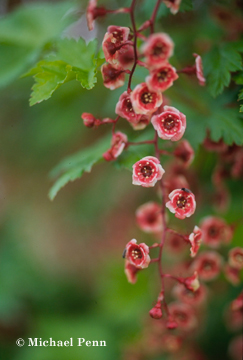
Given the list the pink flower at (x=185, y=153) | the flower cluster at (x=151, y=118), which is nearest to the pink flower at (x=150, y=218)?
the flower cluster at (x=151, y=118)

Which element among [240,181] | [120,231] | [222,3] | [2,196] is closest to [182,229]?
[240,181]

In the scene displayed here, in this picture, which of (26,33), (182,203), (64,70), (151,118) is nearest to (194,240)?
(182,203)

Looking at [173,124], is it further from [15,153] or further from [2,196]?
[2,196]

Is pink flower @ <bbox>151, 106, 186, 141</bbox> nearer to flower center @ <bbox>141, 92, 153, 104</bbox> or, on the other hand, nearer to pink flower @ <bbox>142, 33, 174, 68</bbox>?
flower center @ <bbox>141, 92, 153, 104</bbox>

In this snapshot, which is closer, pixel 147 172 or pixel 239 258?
pixel 147 172

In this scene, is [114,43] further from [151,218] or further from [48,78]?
[151,218]

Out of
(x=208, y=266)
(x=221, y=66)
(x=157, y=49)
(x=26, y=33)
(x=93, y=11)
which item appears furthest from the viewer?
(x=26, y=33)

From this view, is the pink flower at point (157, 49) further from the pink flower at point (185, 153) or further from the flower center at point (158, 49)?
the pink flower at point (185, 153)
